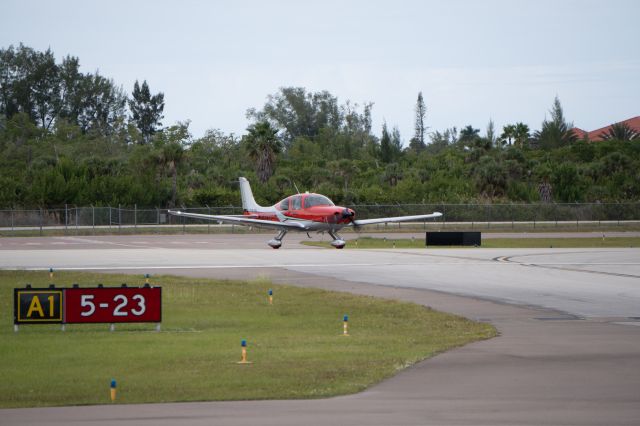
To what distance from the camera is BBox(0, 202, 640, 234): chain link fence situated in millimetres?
73750

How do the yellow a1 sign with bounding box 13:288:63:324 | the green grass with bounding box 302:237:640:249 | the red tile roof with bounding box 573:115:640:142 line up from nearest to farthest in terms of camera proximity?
the yellow a1 sign with bounding box 13:288:63:324 < the green grass with bounding box 302:237:640:249 < the red tile roof with bounding box 573:115:640:142

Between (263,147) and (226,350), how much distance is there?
77304 mm

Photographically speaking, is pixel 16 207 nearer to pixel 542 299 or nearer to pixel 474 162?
pixel 474 162

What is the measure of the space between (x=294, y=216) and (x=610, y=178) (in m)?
58.7

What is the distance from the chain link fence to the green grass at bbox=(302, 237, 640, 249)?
17035 millimetres

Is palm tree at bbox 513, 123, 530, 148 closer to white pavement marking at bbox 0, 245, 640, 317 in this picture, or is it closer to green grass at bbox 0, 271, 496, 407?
white pavement marking at bbox 0, 245, 640, 317

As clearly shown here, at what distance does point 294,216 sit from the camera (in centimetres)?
4597

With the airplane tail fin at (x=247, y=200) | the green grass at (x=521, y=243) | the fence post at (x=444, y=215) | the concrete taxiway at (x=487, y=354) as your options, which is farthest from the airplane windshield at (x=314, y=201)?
the fence post at (x=444, y=215)

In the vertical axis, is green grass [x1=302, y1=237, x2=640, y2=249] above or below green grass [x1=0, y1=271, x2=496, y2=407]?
above

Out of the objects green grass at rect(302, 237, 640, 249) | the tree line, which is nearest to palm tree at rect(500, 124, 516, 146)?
the tree line

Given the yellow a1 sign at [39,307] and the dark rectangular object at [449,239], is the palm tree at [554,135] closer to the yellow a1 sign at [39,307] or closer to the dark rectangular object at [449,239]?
the dark rectangular object at [449,239]

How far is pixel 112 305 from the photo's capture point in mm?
16062

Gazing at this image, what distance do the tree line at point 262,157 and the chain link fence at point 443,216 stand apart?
4528mm

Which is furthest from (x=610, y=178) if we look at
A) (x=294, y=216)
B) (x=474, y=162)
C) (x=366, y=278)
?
(x=366, y=278)
